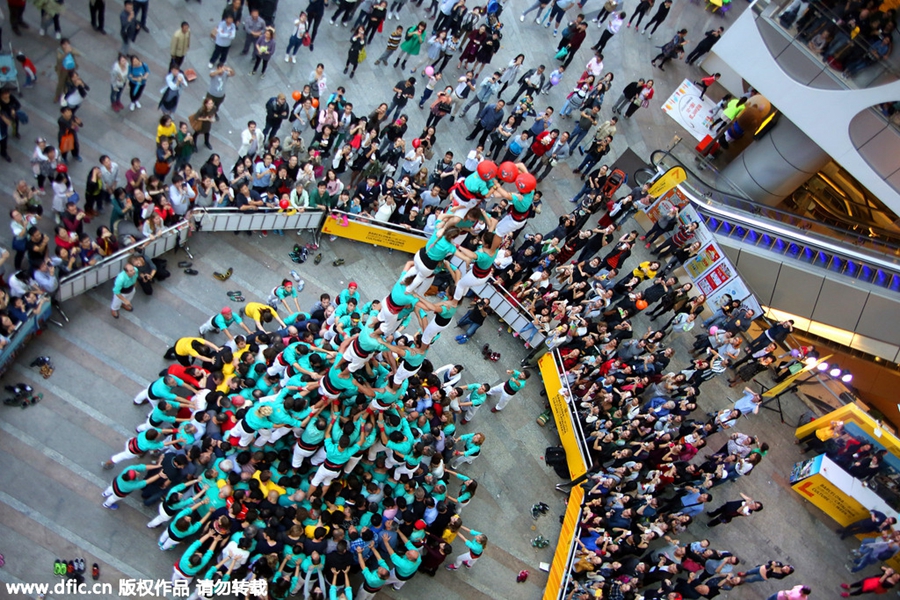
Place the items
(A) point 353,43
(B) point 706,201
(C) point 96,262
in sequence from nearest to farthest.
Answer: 1. (C) point 96,262
2. (A) point 353,43
3. (B) point 706,201

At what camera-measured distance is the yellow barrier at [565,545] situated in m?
13.8

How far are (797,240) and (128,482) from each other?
19.5m

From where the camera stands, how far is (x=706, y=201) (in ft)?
71.5

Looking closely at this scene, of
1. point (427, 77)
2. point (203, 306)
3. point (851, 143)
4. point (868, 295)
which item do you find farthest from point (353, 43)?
point (868, 295)

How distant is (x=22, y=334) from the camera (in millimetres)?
12742

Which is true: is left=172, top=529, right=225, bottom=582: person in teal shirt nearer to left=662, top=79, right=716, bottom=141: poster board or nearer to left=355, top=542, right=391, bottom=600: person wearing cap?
left=355, top=542, right=391, bottom=600: person wearing cap

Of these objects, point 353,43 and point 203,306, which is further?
point 353,43

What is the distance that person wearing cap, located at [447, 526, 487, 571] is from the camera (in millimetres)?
13023

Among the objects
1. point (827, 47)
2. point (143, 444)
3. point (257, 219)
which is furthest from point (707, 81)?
point (143, 444)

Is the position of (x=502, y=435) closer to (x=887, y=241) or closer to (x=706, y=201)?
(x=706, y=201)

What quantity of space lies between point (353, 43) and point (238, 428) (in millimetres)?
12071

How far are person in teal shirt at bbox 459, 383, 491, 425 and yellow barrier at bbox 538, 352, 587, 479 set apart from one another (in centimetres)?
174

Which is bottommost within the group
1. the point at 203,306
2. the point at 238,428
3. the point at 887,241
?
the point at 203,306

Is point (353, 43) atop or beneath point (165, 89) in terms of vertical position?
atop
